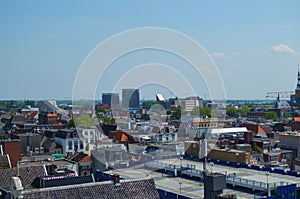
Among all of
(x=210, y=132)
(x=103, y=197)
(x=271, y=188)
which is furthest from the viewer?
(x=210, y=132)

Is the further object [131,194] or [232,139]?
[232,139]

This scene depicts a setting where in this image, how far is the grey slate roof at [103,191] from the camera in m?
19.2

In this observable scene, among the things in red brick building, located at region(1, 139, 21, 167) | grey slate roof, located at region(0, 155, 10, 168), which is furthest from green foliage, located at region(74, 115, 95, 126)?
grey slate roof, located at region(0, 155, 10, 168)

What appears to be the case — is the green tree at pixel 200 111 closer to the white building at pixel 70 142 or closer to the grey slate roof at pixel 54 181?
the white building at pixel 70 142

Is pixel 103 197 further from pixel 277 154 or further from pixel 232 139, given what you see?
pixel 232 139

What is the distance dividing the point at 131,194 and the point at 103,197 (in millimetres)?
1486

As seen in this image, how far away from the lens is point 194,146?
149 feet

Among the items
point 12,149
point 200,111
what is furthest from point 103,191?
point 200,111

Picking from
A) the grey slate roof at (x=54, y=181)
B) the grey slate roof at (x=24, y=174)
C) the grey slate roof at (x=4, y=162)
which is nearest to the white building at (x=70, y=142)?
the grey slate roof at (x=4, y=162)

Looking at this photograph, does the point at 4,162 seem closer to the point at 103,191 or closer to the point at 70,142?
the point at 103,191

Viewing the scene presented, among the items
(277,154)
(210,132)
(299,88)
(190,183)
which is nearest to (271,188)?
(190,183)

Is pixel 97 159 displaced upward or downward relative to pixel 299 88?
downward

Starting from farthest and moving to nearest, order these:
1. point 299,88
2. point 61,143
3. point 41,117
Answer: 1. point 299,88
2. point 41,117
3. point 61,143

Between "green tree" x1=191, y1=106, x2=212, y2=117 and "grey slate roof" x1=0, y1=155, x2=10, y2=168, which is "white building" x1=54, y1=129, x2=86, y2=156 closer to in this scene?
"grey slate roof" x1=0, y1=155, x2=10, y2=168
